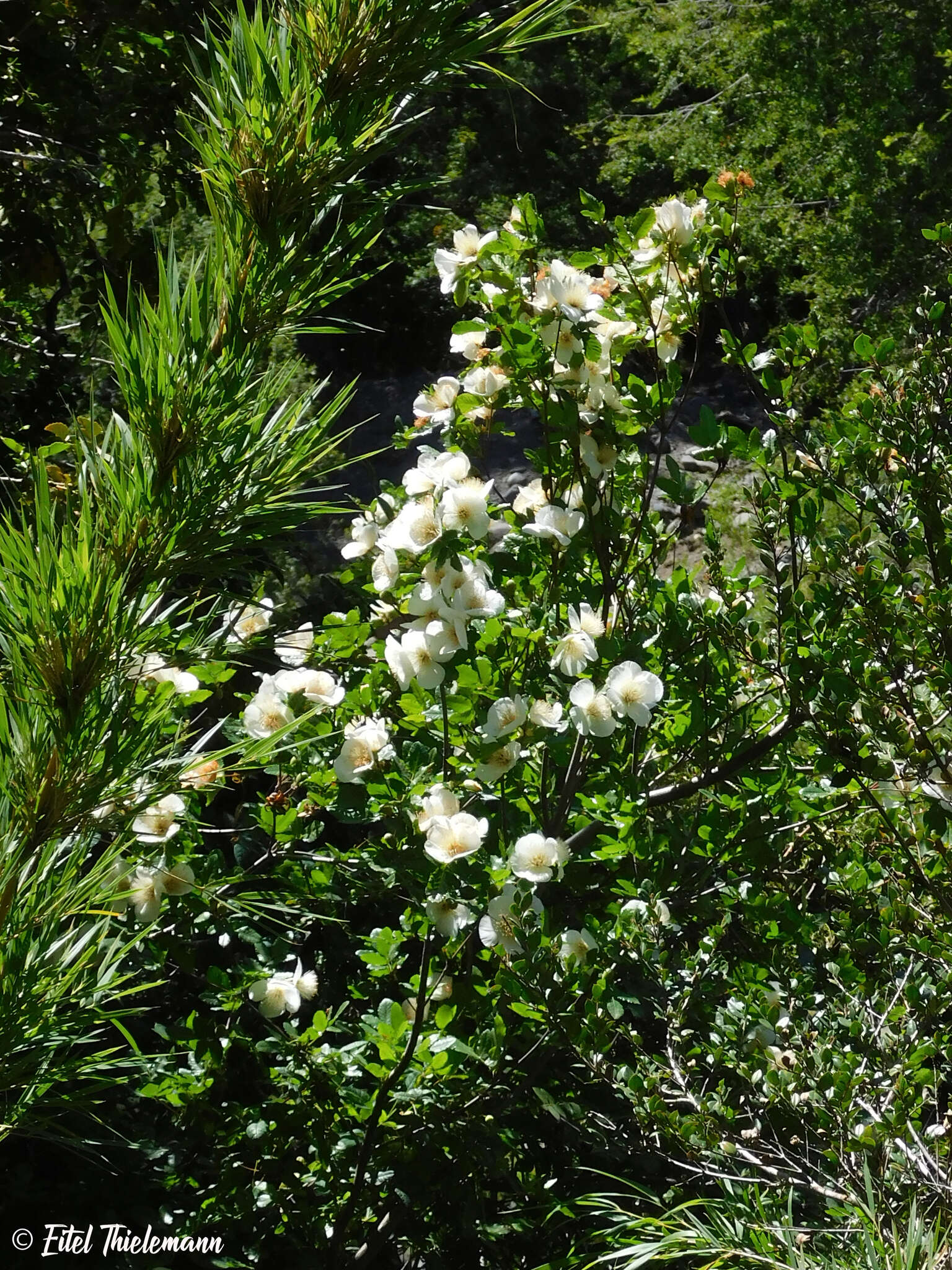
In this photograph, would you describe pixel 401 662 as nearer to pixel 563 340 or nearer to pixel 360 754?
pixel 360 754

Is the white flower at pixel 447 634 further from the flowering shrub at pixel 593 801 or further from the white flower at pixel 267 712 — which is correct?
the white flower at pixel 267 712

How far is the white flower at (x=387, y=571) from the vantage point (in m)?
1.54

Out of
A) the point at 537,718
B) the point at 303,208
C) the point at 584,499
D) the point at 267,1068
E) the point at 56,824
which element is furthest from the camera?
the point at 267,1068

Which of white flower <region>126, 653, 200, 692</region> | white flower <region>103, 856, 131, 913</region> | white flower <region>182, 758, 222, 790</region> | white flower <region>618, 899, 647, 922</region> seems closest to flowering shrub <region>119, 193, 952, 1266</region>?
white flower <region>618, 899, 647, 922</region>

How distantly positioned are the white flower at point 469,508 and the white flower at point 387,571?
148 mm

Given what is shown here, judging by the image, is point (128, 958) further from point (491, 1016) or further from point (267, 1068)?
point (491, 1016)

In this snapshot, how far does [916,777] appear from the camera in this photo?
1405 millimetres

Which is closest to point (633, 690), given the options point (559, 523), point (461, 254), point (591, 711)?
point (591, 711)

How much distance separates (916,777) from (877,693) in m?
0.13

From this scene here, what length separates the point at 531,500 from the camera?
5.98 ft

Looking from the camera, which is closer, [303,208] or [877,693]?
[303,208]

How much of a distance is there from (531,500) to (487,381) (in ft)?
0.84

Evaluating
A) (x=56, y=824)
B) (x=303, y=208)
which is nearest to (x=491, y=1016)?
(x=56, y=824)

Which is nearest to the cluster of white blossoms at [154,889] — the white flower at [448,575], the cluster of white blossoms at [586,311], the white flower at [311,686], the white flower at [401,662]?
the white flower at [311,686]
